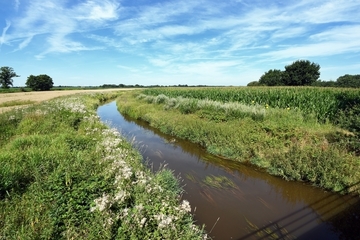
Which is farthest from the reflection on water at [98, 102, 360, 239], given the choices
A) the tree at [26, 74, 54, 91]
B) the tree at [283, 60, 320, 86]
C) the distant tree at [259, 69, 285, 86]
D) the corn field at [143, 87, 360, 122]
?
the tree at [26, 74, 54, 91]

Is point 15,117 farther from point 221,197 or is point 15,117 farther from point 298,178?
point 298,178

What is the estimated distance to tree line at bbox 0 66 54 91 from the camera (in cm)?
8769

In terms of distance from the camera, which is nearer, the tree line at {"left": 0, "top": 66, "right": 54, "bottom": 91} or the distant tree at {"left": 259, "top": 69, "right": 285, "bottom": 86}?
the distant tree at {"left": 259, "top": 69, "right": 285, "bottom": 86}

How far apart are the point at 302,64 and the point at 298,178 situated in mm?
58504

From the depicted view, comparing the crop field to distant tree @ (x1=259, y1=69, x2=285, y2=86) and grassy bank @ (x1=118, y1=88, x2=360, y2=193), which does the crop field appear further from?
distant tree @ (x1=259, y1=69, x2=285, y2=86)

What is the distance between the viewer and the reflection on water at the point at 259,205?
16.0 feet

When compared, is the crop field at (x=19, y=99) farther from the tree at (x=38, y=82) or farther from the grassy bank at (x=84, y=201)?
the tree at (x=38, y=82)

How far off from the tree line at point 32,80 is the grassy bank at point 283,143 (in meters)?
96.0

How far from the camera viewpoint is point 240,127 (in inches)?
438

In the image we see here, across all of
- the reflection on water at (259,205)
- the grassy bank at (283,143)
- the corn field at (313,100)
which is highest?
the corn field at (313,100)

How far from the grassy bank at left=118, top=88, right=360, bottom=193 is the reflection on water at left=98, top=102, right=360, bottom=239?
51cm

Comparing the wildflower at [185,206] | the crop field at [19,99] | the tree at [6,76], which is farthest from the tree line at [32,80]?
the wildflower at [185,206]

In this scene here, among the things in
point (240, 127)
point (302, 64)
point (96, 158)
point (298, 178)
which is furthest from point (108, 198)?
point (302, 64)

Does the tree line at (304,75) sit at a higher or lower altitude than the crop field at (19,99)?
higher
